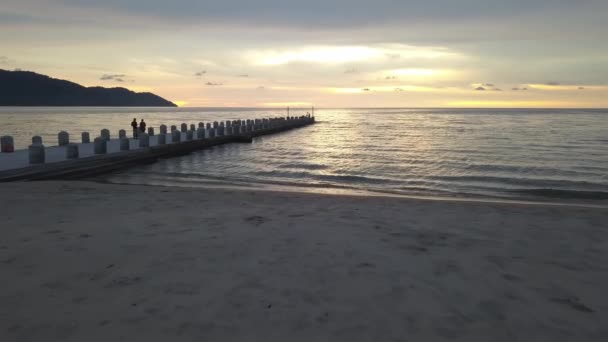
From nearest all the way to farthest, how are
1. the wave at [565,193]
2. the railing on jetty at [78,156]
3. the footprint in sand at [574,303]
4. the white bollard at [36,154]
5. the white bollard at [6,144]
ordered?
1. the footprint in sand at [574,303]
2. the wave at [565,193]
3. the railing on jetty at [78,156]
4. the white bollard at [36,154]
5. the white bollard at [6,144]

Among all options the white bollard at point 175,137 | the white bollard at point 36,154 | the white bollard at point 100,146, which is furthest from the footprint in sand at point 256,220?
the white bollard at point 175,137

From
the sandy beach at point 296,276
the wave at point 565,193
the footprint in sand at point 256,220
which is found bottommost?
the wave at point 565,193

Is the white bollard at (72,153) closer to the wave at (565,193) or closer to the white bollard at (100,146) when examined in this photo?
the white bollard at (100,146)

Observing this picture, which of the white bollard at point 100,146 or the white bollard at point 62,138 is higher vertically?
the white bollard at point 62,138

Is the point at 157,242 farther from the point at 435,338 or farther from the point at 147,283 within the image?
the point at 435,338

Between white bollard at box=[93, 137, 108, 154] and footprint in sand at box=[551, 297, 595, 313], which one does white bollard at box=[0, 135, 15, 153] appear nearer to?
white bollard at box=[93, 137, 108, 154]

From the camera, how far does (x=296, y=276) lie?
15.6 feet

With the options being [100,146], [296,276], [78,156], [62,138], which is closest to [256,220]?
[296,276]

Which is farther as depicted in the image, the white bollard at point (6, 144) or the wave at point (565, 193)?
the white bollard at point (6, 144)

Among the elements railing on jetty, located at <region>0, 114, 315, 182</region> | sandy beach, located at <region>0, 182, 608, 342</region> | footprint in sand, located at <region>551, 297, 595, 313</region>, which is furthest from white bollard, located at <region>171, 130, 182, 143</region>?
footprint in sand, located at <region>551, 297, 595, 313</region>

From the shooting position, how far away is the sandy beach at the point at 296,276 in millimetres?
3619

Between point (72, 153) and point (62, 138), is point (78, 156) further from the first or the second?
point (62, 138)

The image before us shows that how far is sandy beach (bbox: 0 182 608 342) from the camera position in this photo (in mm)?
3619

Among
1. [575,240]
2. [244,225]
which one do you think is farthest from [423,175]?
[244,225]
